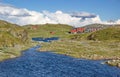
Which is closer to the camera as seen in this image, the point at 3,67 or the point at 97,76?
the point at 97,76

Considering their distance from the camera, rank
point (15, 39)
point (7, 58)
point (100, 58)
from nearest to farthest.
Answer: point (7, 58) → point (100, 58) → point (15, 39)

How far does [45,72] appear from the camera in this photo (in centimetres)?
9338

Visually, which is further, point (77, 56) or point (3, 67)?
point (77, 56)

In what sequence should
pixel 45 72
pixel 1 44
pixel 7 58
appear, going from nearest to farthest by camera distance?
pixel 45 72, pixel 7 58, pixel 1 44

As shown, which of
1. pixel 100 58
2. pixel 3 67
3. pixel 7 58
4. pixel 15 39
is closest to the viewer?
pixel 3 67

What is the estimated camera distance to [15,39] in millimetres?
191375

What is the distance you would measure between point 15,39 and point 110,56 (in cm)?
7826

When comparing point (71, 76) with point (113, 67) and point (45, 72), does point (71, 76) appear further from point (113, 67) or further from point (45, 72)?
point (113, 67)

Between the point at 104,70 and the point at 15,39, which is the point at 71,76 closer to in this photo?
the point at 104,70

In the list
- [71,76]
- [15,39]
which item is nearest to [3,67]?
[71,76]

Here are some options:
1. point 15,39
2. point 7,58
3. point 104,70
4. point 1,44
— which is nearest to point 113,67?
point 104,70

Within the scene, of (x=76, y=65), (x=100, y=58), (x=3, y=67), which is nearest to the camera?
(x=3, y=67)

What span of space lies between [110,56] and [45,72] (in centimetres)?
5393

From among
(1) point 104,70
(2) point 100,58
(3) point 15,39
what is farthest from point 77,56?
(3) point 15,39
